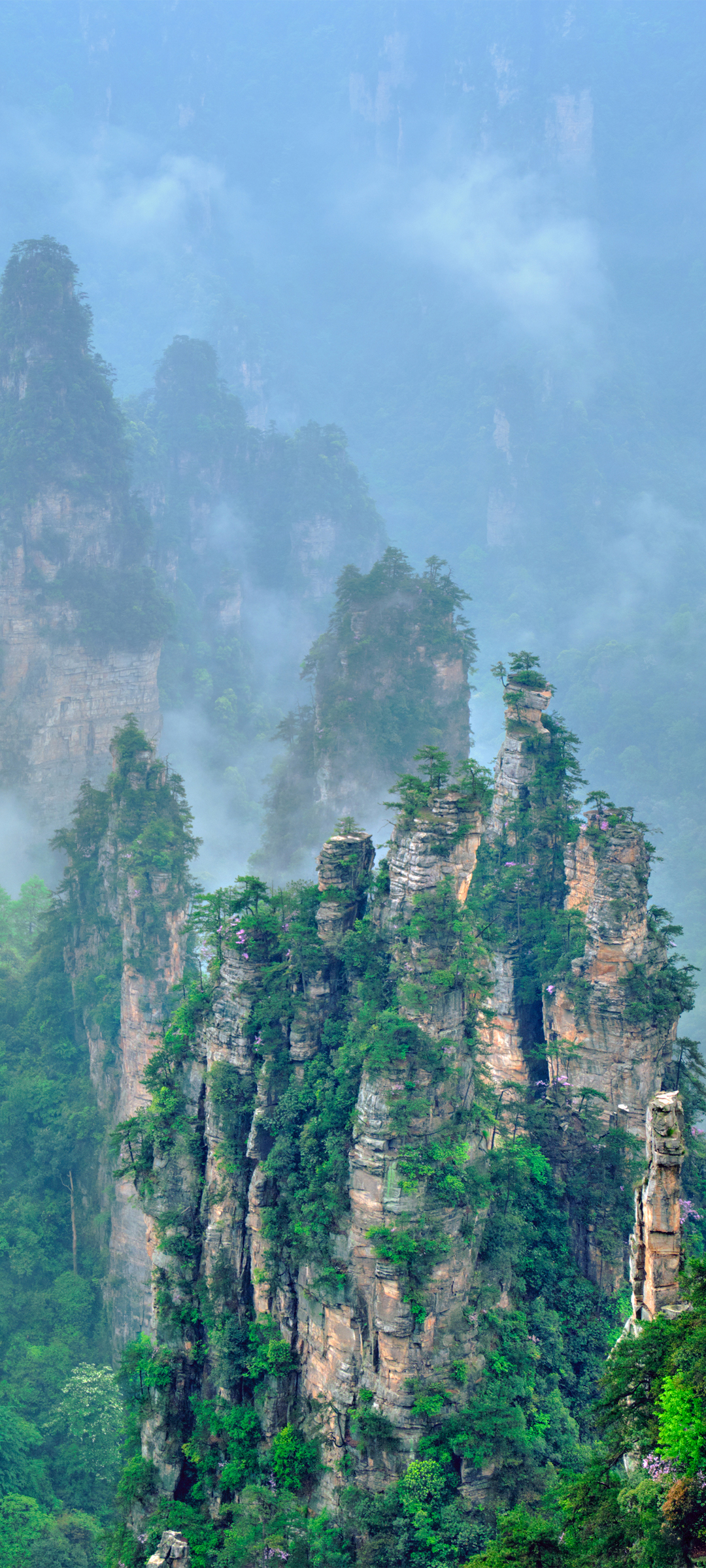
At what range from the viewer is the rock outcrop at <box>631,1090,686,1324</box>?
54.7 feet

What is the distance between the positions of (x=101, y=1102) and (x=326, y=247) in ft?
584

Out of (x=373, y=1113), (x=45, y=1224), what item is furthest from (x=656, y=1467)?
(x=45, y=1224)

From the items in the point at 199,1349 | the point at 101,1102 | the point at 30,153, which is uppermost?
the point at 30,153

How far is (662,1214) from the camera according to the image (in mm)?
16828

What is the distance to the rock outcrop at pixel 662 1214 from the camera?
54.7 ft

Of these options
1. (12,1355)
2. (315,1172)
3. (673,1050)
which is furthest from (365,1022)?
(12,1355)

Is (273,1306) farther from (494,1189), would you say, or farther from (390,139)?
(390,139)

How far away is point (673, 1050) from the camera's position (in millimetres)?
29609

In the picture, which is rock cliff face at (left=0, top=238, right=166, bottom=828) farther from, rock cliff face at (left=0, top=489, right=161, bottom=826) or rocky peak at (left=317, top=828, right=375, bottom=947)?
rocky peak at (left=317, top=828, right=375, bottom=947)

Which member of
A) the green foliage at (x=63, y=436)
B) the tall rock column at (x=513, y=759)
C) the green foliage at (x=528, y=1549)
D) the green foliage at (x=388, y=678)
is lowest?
A: the green foliage at (x=528, y=1549)

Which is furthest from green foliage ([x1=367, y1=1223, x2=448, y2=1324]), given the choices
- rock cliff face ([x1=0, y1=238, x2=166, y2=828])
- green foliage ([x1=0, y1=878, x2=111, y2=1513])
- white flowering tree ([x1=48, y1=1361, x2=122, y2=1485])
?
rock cliff face ([x1=0, y1=238, x2=166, y2=828])

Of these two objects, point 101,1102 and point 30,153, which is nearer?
point 101,1102

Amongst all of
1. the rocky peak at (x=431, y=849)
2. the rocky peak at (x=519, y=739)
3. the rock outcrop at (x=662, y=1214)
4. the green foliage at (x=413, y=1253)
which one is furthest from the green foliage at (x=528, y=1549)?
the rocky peak at (x=519, y=739)

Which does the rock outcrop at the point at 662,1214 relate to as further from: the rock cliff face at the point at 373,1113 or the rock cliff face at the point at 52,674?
the rock cliff face at the point at 52,674
